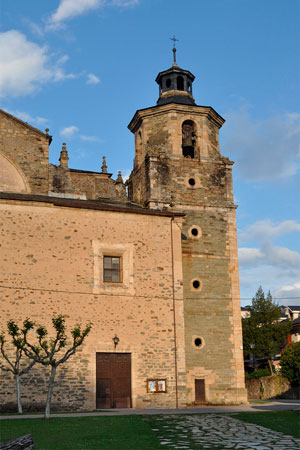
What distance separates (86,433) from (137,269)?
1027 centimetres

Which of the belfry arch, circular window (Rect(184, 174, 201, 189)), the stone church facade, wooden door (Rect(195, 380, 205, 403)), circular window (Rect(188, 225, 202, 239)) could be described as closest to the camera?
the stone church facade

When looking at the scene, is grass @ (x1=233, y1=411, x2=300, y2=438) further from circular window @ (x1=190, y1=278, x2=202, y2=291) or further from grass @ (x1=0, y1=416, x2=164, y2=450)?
circular window @ (x1=190, y1=278, x2=202, y2=291)

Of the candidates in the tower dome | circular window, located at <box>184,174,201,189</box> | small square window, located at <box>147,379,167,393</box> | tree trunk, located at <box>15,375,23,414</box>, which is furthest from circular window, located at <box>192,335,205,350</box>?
the tower dome

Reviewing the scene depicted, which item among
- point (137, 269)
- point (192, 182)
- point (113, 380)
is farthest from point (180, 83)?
point (113, 380)

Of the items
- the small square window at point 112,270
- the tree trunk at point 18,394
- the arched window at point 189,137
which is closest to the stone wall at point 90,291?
the small square window at point 112,270

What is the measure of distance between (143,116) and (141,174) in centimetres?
320

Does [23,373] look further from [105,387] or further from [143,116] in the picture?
[143,116]

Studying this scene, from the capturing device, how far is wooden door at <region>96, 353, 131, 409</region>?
1906 centimetres

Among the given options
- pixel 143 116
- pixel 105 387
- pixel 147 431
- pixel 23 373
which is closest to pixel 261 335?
pixel 143 116

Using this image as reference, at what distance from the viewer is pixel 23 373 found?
56.1ft

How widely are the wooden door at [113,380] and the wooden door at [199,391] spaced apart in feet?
15.6

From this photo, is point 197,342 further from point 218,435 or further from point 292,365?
point 218,435

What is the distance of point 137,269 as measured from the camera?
2067 cm

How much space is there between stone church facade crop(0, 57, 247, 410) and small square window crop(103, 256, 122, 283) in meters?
0.04
